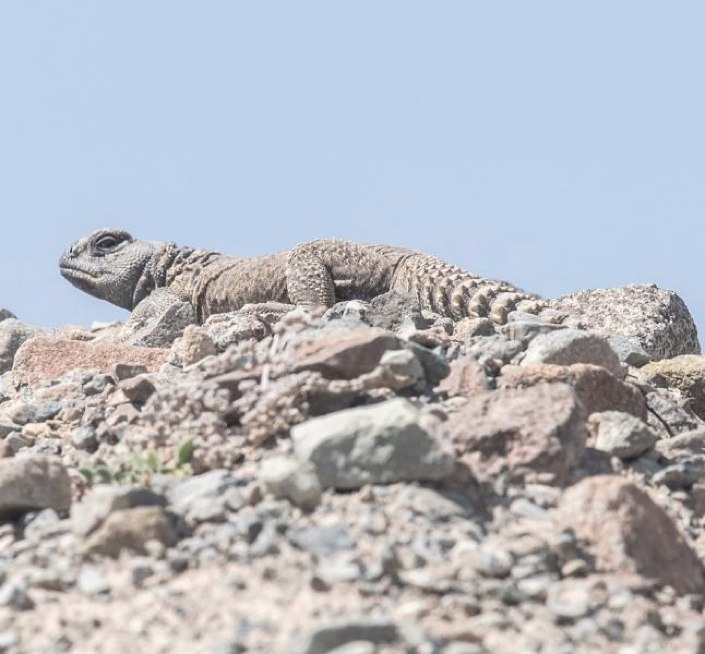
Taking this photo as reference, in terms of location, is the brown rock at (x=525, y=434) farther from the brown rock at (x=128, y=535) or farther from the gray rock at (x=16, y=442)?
the gray rock at (x=16, y=442)

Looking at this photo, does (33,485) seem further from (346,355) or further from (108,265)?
(108,265)

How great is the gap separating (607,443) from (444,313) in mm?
7018

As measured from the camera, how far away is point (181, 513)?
17.0ft

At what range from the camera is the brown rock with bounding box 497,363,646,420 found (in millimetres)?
6891

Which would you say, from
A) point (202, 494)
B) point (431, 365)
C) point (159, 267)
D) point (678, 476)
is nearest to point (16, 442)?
point (431, 365)

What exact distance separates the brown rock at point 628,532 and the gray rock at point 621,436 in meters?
1.06

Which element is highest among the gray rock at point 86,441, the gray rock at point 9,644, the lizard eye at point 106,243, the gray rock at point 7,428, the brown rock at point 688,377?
the lizard eye at point 106,243

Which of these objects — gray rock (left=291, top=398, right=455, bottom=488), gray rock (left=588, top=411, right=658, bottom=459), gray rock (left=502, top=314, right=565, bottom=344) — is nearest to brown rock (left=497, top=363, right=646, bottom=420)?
gray rock (left=588, top=411, right=658, bottom=459)

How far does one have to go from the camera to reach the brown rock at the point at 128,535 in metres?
4.89

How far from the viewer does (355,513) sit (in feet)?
16.4

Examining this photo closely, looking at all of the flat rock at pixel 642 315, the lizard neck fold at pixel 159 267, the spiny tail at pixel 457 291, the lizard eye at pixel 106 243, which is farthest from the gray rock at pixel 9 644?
the lizard eye at pixel 106 243

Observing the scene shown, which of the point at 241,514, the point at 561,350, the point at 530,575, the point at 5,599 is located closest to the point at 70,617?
the point at 5,599

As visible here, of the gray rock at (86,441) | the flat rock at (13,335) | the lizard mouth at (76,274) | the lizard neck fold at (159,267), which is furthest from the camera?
the lizard mouth at (76,274)

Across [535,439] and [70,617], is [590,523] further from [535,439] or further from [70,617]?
[70,617]
